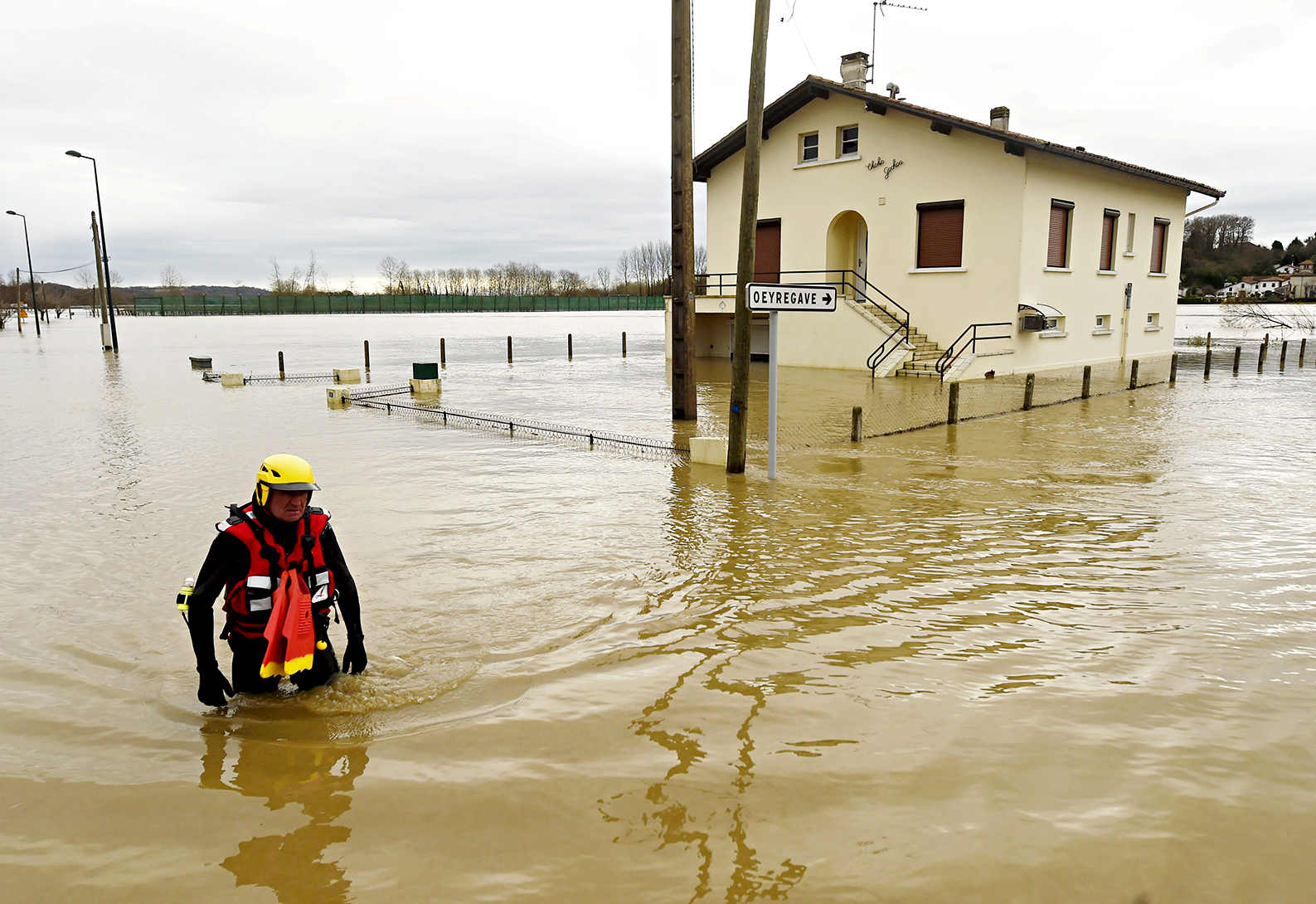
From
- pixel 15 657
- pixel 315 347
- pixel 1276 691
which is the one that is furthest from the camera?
pixel 315 347

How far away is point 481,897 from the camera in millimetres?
3115

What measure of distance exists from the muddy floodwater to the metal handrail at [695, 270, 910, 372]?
14.7 metres

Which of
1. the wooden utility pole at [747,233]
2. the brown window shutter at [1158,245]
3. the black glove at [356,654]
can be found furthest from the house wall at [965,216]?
the black glove at [356,654]

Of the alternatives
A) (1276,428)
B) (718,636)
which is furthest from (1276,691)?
(1276,428)

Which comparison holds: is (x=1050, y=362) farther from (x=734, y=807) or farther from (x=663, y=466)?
(x=734, y=807)

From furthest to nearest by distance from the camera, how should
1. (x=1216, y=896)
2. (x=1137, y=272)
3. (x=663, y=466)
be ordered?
(x=1137, y=272), (x=663, y=466), (x=1216, y=896)

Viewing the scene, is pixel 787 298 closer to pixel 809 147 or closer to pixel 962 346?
pixel 962 346

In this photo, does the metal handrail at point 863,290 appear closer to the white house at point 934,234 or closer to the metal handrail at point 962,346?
the white house at point 934,234

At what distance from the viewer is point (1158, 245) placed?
31750 millimetres

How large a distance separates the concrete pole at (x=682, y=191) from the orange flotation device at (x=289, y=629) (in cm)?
1062

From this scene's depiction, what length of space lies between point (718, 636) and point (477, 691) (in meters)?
1.58

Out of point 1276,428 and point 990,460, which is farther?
point 1276,428

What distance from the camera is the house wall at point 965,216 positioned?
24.2 m

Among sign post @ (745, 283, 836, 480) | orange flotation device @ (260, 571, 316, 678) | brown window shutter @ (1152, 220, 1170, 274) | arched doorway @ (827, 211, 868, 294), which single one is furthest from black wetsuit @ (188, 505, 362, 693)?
brown window shutter @ (1152, 220, 1170, 274)
